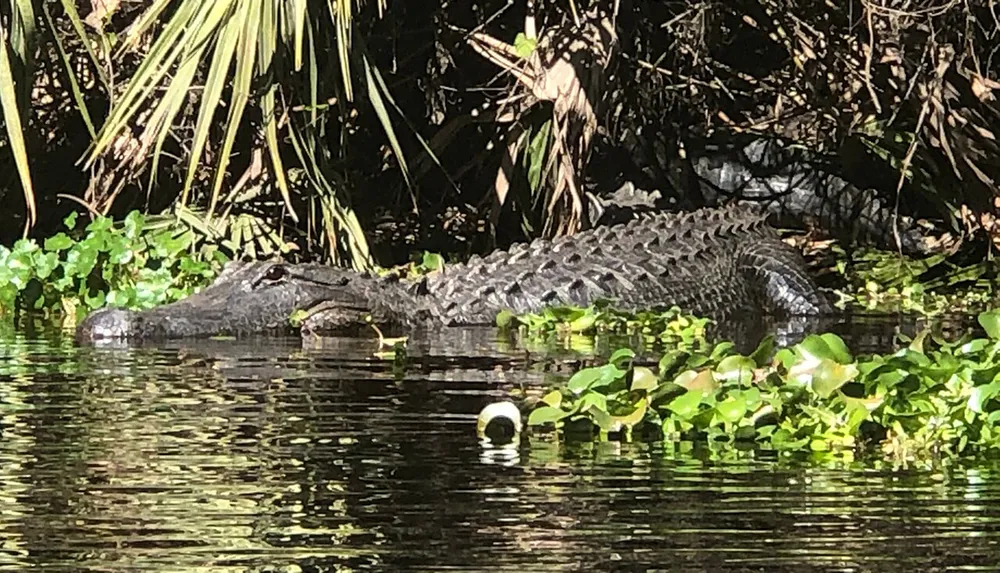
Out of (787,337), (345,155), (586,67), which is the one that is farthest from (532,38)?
(787,337)

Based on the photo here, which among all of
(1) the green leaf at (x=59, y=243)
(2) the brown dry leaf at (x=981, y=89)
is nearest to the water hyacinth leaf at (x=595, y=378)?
(1) the green leaf at (x=59, y=243)

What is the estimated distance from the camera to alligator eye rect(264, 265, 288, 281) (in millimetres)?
7516

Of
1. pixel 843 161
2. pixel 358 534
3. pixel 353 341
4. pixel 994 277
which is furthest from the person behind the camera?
pixel 843 161

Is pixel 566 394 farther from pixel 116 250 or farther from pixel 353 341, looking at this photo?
pixel 116 250

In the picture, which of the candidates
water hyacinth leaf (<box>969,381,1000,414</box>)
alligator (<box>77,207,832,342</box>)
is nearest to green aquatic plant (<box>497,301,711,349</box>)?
alligator (<box>77,207,832,342</box>)

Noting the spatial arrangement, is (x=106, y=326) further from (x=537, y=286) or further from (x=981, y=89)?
(x=981, y=89)

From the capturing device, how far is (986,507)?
3064mm

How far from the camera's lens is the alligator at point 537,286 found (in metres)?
7.26

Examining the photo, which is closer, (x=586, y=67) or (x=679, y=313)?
(x=679, y=313)

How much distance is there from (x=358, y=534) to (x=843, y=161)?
873cm

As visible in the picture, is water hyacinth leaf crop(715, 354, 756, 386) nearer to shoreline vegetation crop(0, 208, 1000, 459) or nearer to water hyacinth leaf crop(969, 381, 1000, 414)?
shoreline vegetation crop(0, 208, 1000, 459)

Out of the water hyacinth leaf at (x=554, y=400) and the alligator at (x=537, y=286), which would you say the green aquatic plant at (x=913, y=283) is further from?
the water hyacinth leaf at (x=554, y=400)

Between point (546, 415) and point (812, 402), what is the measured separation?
1.83 feet

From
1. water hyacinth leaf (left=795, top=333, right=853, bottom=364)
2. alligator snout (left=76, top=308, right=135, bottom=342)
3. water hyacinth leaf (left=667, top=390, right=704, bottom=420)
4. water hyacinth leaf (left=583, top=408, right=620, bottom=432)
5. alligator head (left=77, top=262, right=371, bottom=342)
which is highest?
alligator head (left=77, top=262, right=371, bottom=342)
